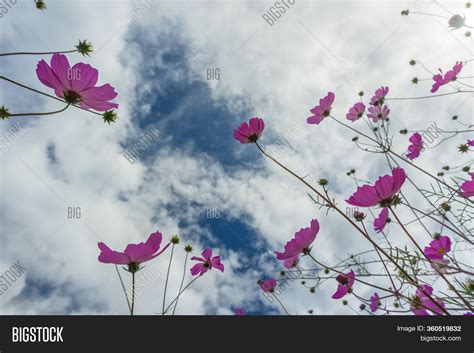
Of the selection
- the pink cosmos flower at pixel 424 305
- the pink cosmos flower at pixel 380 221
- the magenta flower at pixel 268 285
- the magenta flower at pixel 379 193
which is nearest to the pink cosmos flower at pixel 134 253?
the magenta flower at pixel 379 193

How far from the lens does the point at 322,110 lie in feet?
6.21

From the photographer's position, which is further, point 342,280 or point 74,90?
point 342,280

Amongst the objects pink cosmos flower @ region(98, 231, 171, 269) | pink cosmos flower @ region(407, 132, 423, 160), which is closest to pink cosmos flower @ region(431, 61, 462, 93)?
pink cosmos flower @ region(407, 132, 423, 160)

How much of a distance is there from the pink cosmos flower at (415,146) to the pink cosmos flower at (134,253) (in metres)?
1.70

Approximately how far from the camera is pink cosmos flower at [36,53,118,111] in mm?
651

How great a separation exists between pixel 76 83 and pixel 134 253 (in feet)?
1.37

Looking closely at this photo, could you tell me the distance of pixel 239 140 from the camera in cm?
148

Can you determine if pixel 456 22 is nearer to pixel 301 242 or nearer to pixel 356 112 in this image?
pixel 356 112

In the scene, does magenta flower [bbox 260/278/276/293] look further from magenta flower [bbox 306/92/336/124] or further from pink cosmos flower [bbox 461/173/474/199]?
pink cosmos flower [bbox 461/173/474/199]

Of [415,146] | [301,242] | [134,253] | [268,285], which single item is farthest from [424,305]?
[415,146]

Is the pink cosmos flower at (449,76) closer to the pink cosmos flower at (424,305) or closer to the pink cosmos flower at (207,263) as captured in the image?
the pink cosmos flower at (424,305)
